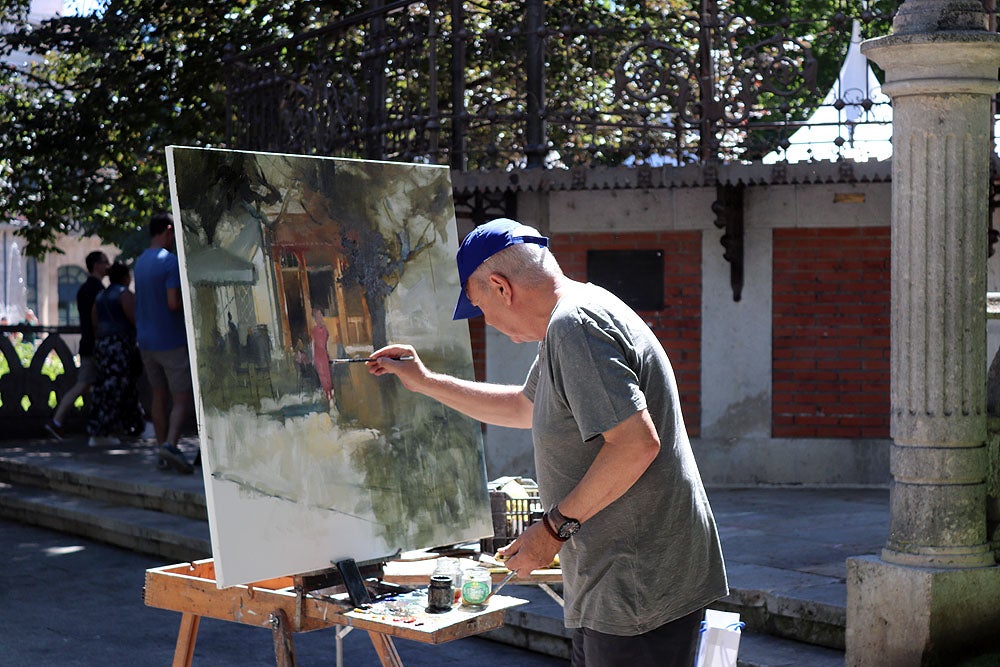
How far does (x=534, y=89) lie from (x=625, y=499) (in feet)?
21.1

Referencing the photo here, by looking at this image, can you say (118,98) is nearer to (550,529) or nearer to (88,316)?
(88,316)

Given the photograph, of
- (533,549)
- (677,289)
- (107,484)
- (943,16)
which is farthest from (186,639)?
(107,484)

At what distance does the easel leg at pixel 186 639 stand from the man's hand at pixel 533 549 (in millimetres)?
1289

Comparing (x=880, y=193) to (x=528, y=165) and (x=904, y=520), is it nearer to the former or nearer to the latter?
(x=528, y=165)

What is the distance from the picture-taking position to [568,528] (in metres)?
3.03

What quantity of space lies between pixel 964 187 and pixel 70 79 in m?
11.5

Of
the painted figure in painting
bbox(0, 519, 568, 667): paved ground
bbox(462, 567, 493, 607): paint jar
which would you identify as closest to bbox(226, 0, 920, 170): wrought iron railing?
bbox(0, 519, 568, 667): paved ground

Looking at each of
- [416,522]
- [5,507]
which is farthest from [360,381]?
[5,507]

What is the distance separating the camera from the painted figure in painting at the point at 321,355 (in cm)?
401

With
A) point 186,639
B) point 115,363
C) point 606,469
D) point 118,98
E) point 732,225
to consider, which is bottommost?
point 115,363

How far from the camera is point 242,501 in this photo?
368 centimetres

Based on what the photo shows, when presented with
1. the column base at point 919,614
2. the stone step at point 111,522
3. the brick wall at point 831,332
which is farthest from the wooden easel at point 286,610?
the brick wall at point 831,332

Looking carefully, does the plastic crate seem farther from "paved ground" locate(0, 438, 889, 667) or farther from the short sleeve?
the short sleeve

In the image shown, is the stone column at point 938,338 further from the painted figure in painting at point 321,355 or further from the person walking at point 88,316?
the person walking at point 88,316
